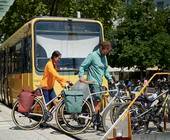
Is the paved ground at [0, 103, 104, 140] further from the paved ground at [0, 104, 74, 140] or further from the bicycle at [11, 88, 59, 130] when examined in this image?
the bicycle at [11, 88, 59, 130]

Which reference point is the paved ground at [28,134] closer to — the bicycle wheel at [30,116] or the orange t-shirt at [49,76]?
the bicycle wheel at [30,116]

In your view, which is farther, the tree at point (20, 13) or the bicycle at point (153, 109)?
the tree at point (20, 13)

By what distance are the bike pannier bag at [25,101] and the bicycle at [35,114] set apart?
11 centimetres

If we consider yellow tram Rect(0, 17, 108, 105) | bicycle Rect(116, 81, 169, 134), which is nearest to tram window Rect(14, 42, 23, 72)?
yellow tram Rect(0, 17, 108, 105)

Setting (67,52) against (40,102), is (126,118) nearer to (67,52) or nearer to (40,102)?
(40,102)

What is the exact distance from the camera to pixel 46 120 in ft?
40.5

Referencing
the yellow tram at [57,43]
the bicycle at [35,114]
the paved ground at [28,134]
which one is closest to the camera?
the paved ground at [28,134]

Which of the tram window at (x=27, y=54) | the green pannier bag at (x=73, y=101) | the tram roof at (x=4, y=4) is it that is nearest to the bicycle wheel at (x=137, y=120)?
the green pannier bag at (x=73, y=101)

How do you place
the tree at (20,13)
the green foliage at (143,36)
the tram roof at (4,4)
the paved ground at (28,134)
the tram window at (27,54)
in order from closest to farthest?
the paved ground at (28,134)
the tram window at (27,54)
the tram roof at (4,4)
the tree at (20,13)
the green foliage at (143,36)

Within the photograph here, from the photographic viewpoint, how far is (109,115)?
38.3ft

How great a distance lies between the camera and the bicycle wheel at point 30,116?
40.6 ft

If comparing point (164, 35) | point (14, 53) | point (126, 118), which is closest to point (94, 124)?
point (126, 118)

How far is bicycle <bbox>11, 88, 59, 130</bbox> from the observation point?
40.3 feet

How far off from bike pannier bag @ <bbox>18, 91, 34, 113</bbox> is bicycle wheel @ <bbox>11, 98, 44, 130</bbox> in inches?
4.7
